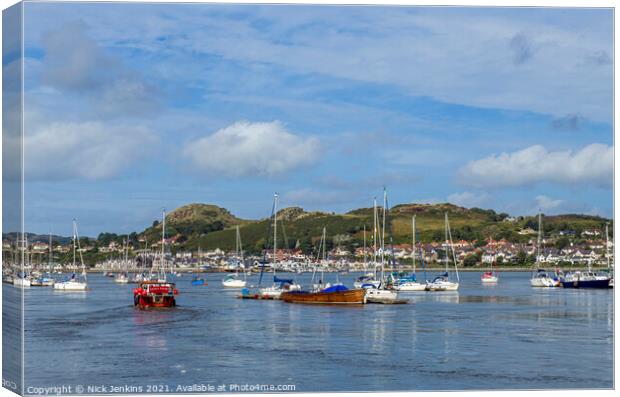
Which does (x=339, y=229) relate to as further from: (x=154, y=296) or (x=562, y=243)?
(x=154, y=296)

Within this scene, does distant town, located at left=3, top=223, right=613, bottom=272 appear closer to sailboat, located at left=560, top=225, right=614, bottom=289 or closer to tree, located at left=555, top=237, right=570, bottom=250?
tree, located at left=555, top=237, right=570, bottom=250

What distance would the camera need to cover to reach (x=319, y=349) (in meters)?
25.4

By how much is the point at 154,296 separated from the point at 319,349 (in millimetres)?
21141

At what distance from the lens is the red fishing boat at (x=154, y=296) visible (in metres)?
45.1

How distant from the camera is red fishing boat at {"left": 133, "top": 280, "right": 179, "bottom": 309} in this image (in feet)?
148

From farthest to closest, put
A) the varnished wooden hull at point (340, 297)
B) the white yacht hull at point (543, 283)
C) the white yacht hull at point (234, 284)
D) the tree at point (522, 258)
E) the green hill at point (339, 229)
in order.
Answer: the tree at point (522, 258) → the green hill at point (339, 229) → the white yacht hull at point (234, 284) → the white yacht hull at point (543, 283) → the varnished wooden hull at point (340, 297)

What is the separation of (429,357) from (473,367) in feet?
7.23

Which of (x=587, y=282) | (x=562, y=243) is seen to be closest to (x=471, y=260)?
(x=562, y=243)

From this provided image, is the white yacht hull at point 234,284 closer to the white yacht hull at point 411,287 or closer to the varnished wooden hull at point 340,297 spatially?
the white yacht hull at point 411,287

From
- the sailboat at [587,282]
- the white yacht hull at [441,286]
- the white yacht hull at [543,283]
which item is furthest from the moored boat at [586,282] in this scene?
the white yacht hull at [441,286]

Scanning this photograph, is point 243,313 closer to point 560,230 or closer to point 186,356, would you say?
point 186,356

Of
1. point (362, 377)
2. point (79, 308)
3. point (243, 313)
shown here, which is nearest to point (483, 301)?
point (243, 313)

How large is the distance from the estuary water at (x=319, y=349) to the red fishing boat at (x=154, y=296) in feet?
3.59

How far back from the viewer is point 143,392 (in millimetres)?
15289
